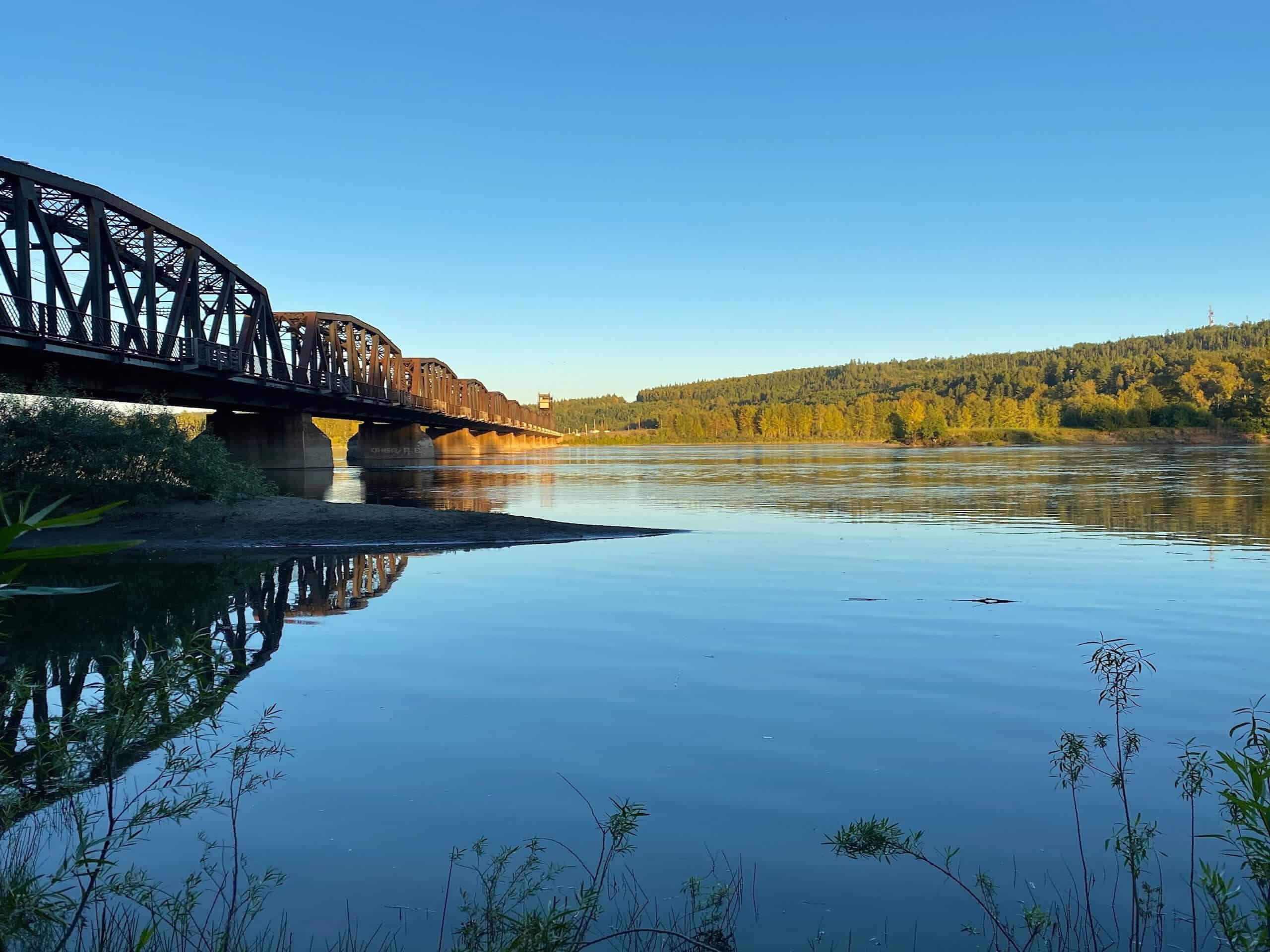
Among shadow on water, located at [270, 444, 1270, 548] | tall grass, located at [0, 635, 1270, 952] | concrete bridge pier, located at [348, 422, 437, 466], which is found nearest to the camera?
tall grass, located at [0, 635, 1270, 952]

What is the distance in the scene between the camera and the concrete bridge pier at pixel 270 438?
77938mm

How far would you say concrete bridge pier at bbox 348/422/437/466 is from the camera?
133m

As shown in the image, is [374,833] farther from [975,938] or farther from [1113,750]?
[1113,750]

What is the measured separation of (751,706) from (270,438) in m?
75.7

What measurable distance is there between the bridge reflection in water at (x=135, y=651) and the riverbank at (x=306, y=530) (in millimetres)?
2398

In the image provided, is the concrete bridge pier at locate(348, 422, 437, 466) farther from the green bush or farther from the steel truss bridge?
the green bush

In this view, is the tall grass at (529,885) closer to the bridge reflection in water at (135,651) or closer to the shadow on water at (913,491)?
the bridge reflection in water at (135,651)

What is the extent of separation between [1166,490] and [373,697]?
49.8m

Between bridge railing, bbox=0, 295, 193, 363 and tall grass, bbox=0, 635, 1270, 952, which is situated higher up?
bridge railing, bbox=0, 295, 193, 363

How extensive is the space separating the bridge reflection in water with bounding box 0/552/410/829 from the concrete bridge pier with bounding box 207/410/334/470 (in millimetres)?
53789

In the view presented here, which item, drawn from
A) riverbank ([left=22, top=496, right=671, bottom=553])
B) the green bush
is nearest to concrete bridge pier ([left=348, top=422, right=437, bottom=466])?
the green bush

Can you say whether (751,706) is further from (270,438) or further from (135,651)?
(270,438)

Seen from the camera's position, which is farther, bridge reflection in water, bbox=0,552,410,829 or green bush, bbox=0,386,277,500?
green bush, bbox=0,386,277,500

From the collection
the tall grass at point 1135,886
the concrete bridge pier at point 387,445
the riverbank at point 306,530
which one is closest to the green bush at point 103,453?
the riverbank at point 306,530
